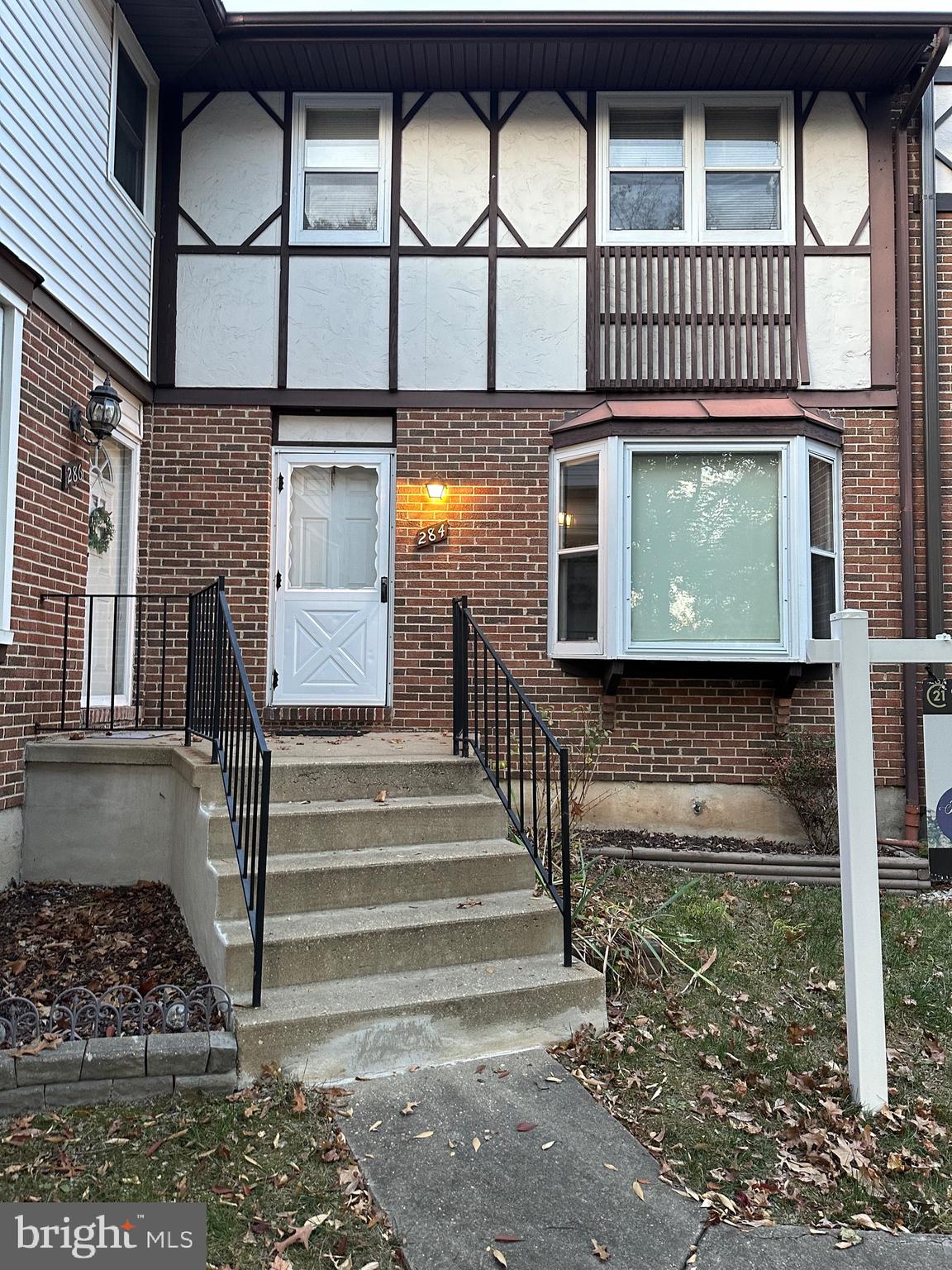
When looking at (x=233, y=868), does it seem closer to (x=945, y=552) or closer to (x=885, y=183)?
(x=945, y=552)

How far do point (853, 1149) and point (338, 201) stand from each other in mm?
7216

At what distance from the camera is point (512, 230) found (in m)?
6.90

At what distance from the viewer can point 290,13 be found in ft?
20.8

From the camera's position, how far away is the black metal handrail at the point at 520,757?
385 cm

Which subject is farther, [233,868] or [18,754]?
[18,754]

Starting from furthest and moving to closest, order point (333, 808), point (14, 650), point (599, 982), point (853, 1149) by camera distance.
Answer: point (14, 650) < point (333, 808) < point (599, 982) < point (853, 1149)

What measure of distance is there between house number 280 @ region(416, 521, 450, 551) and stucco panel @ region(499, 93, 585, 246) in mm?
Result: 2470

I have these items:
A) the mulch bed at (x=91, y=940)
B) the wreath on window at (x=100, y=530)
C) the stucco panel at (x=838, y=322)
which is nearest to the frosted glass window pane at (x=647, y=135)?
the stucco panel at (x=838, y=322)

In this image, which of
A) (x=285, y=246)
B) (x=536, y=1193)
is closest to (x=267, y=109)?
(x=285, y=246)

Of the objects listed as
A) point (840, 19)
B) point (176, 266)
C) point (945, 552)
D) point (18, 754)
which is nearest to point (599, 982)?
point (18, 754)

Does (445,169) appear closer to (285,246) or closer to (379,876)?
(285,246)

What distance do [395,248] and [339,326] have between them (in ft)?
2.57

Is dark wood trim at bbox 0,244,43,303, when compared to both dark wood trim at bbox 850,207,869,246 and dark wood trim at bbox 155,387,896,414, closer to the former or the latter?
dark wood trim at bbox 155,387,896,414

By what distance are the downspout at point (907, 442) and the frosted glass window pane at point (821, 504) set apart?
55 centimetres
